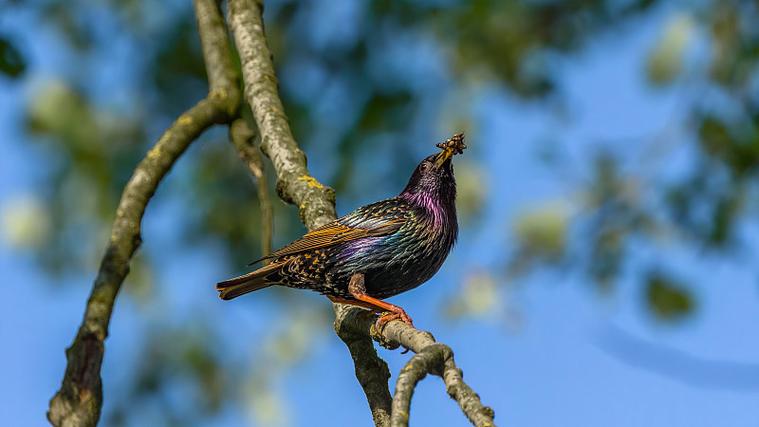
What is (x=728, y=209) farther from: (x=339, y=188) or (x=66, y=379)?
(x=66, y=379)

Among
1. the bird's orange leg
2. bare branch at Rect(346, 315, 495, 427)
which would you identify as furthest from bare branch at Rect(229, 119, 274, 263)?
bare branch at Rect(346, 315, 495, 427)

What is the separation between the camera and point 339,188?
22.9 feet

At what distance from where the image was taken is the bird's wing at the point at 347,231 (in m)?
4.68

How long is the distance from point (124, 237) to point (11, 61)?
129 centimetres

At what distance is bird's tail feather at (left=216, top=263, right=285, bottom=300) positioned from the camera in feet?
16.1

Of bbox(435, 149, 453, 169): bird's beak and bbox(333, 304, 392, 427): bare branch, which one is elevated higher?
bbox(435, 149, 453, 169): bird's beak

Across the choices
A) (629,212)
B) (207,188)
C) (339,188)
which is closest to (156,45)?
(207,188)

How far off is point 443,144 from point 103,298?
2.11 metres

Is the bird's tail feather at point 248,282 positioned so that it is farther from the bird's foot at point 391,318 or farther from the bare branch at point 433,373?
the bare branch at point 433,373

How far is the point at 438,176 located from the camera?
5195mm

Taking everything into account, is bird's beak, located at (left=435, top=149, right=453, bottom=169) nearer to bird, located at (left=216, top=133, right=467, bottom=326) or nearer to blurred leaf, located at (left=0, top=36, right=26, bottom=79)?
bird, located at (left=216, top=133, right=467, bottom=326)

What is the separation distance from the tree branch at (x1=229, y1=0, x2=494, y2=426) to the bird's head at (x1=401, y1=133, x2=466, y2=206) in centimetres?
48

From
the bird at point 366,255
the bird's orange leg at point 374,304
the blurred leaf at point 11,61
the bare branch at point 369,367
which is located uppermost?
the blurred leaf at point 11,61

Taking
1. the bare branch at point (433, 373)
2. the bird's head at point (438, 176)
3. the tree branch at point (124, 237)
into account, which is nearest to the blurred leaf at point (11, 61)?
the tree branch at point (124, 237)
